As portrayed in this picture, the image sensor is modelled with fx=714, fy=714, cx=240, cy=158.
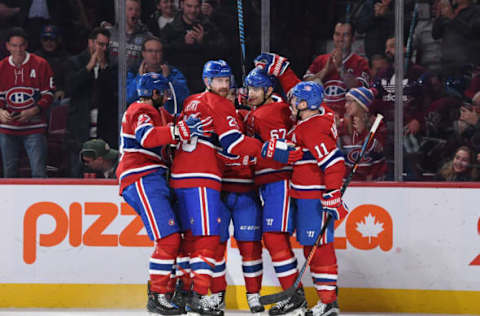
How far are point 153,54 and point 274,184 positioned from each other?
4.18 feet

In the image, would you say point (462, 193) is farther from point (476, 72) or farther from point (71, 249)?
point (71, 249)

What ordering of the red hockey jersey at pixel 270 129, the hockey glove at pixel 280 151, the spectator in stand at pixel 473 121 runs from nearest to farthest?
the hockey glove at pixel 280 151, the red hockey jersey at pixel 270 129, the spectator in stand at pixel 473 121

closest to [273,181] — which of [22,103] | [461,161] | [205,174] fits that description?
[205,174]

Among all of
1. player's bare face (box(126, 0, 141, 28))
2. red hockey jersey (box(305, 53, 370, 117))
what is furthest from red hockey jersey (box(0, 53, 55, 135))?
red hockey jersey (box(305, 53, 370, 117))

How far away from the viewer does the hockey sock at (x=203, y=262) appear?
3.70m

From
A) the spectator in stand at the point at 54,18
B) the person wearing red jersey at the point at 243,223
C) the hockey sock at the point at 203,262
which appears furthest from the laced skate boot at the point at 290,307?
the spectator in stand at the point at 54,18

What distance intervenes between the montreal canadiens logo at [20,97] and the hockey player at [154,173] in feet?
3.24

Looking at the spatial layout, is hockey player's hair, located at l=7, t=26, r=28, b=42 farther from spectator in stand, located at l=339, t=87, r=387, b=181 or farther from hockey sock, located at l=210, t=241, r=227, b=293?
spectator in stand, located at l=339, t=87, r=387, b=181

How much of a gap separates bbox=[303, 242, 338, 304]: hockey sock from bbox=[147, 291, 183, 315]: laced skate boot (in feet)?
2.53

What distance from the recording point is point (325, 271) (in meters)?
3.77

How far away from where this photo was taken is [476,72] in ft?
14.3

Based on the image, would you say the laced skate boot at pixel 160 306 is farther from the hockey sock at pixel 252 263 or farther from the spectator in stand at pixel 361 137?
the spectator in stand at pixel 361 137

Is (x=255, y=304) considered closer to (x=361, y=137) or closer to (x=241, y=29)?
(x=361, y=137)

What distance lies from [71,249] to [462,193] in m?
2.33
